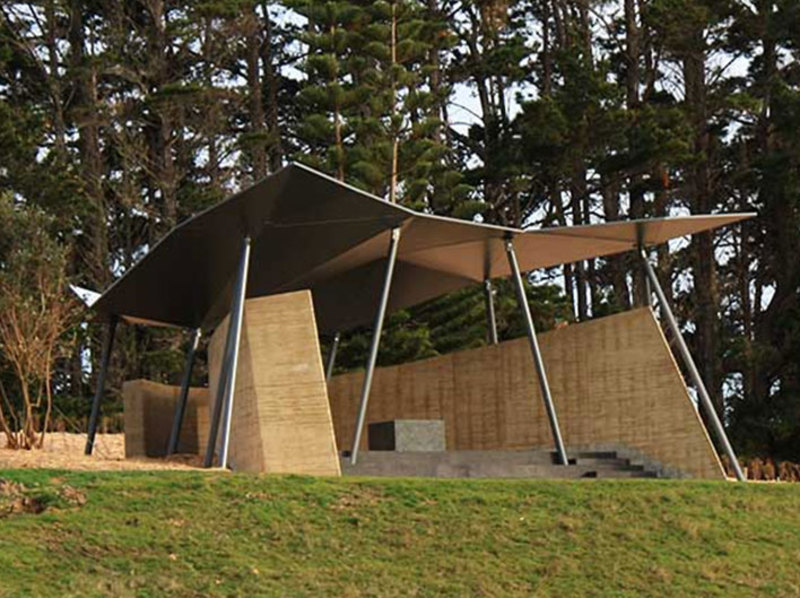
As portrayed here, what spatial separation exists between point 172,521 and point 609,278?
69.8ft

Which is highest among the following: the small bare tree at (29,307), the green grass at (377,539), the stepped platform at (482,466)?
the small bare tree at (29,307)

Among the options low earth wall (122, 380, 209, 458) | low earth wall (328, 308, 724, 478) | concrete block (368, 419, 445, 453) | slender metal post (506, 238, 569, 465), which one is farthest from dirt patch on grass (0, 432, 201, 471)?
slender metal post (506, 238, 569, 465)

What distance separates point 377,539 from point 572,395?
6.54 m

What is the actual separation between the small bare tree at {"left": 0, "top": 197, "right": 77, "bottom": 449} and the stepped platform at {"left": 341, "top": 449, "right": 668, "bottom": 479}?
13.8ft

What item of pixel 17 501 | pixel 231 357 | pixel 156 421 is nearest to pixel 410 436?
pixel 231 357

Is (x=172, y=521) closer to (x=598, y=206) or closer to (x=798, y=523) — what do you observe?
(x=798, y=523)

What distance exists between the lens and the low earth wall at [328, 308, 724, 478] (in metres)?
14.9

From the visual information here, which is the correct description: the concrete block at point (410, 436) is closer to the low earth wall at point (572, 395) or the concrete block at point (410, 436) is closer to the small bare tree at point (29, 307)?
the low earth wall at point (572, 395)

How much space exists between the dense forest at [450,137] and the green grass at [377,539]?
12.2m

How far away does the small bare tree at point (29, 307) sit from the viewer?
16.4 m

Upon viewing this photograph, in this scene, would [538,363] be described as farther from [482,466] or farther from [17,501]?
[17,501]

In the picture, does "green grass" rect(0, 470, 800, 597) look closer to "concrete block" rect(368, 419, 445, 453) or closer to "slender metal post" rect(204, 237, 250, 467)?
"slender metal post" rect(204, 237, 250, 467)

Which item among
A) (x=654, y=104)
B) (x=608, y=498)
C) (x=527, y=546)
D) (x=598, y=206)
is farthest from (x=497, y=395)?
(x=598, y=206)

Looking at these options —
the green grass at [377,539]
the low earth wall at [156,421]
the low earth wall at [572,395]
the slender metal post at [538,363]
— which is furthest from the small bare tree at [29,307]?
the green grass at [377,539]
